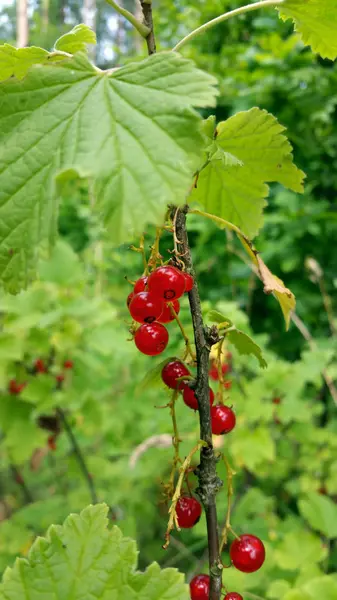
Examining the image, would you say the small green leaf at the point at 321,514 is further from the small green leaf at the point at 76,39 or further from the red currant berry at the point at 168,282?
the small green leaf at the point at 76,39

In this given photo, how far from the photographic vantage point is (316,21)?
65 centimetres

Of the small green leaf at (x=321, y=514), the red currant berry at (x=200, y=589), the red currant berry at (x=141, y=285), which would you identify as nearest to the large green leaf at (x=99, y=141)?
the red currant berry at (x=141, y=285)

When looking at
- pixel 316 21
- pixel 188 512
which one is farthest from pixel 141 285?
pixel 316 21

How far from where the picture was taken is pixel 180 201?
0.45 m

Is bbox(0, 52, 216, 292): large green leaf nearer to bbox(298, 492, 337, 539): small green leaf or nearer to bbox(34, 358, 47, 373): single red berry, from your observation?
bbox(298, 492, 337, 539): small green leaf

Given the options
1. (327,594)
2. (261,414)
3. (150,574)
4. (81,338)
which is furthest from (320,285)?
(150,574)

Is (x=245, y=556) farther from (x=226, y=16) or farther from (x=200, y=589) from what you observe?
(x=226, y=16)

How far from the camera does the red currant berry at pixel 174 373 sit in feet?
2.17

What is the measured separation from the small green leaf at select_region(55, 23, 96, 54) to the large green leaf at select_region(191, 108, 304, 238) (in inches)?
8.2

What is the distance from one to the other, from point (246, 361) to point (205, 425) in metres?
1.29

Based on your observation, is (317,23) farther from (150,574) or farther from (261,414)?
(261,414)

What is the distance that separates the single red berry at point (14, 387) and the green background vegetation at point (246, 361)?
4cm

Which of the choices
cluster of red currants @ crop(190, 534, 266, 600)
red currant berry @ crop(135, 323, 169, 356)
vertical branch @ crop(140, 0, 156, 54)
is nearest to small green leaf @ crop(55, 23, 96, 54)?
vertical branch @ crop(140, 0, 156, 54)

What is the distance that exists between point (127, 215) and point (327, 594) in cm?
89
